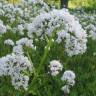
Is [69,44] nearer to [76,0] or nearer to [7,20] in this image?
[7,20]

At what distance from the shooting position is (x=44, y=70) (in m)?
9.38

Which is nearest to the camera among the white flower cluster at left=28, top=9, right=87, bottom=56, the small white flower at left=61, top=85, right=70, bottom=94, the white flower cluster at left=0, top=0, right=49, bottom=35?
the white flower cluster at left=28, top=9, right=87, bottom=56

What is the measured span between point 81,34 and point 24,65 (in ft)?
2.00

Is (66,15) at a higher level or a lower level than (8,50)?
higher


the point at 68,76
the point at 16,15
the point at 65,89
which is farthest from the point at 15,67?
the point at 16,15

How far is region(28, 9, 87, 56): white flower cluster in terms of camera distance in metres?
4.13

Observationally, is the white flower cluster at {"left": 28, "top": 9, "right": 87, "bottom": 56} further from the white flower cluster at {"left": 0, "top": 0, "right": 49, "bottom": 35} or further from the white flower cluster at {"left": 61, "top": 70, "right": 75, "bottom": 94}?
the white flower cluster at {"left": 0, "top": 0, "right": 49, "bottom": 35}

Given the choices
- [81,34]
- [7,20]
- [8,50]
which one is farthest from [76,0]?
[81,34]

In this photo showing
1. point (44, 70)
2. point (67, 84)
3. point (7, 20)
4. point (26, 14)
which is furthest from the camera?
point (26, 14)

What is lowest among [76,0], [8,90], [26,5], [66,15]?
[76,0]

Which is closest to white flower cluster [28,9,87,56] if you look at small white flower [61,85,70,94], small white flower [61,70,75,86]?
small white flower [61,70,75,86]

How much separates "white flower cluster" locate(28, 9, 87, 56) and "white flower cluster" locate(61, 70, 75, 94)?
2870mm

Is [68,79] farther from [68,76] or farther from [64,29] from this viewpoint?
[64,29]

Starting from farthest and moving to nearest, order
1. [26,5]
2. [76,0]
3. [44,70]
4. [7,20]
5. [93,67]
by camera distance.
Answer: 1. [76,0]
2. [26,5]
3. [7,20]
4. [93,67]
5. [44,70]
